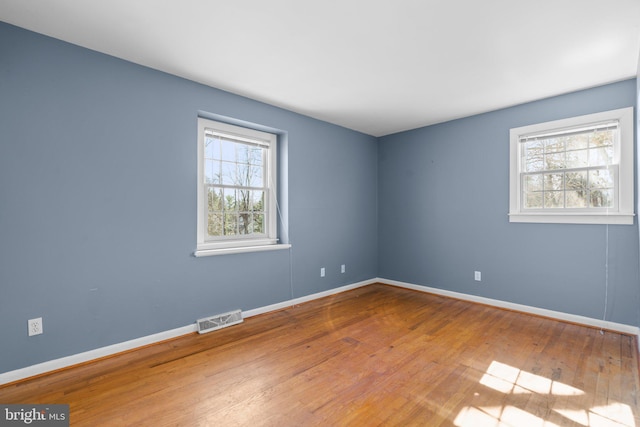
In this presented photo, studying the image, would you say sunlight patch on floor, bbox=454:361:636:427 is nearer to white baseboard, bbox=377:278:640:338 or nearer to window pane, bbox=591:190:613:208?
white baseboard, bbox=377:278:640:338

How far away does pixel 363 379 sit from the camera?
2.25 meters

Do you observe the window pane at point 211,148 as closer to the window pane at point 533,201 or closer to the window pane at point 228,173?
the window pane at point 228,173

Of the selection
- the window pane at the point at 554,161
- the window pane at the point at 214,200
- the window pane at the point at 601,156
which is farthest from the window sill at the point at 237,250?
the window pane at the point at 601,156

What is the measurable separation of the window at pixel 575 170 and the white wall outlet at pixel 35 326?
4.89 m

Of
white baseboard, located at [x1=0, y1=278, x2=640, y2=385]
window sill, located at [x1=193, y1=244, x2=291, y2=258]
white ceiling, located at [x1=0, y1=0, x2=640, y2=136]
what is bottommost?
white baseboard, located at [x1=0, y1=278, x2=640, y2=385]

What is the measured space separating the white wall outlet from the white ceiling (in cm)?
220

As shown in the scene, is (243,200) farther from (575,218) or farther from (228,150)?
(575,218)

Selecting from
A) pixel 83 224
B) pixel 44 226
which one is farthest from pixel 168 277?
pixel 44 226

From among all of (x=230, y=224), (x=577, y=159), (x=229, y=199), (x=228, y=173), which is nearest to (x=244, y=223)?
(x=230, y=224)

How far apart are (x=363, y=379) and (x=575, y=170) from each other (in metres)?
3.33

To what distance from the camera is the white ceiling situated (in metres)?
2.06

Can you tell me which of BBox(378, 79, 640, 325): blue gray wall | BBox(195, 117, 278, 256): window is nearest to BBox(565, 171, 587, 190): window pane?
BBox(378, 79, 640, 325): blue gray wall

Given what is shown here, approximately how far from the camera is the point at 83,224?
2510 mm

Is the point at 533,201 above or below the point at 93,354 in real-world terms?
above
